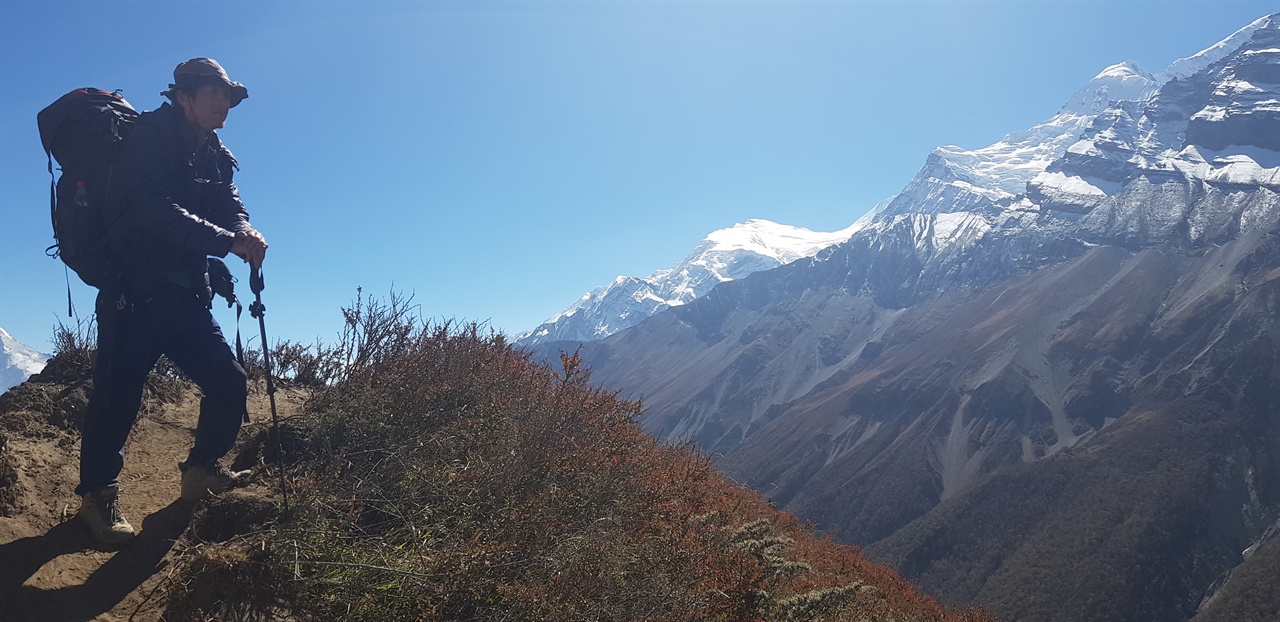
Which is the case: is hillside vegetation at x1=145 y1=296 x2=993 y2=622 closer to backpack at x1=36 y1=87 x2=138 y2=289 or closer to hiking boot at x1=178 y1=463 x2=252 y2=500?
hiking boot at x1=178 y1=463 x2=252 y2=500

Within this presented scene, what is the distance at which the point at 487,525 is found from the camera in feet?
12.1

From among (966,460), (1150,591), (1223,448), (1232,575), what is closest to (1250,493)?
(1223,448)

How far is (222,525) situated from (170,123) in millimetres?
2457

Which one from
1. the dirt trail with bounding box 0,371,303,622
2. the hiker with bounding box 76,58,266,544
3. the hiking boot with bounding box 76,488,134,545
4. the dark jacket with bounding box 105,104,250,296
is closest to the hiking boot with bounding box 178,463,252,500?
the hiker with bounding box 76,58,266,544

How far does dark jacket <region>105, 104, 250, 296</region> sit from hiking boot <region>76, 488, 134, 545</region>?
3.82ft

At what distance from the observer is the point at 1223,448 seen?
144m

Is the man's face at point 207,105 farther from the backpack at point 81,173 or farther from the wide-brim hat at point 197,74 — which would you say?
the backpack at point 81,173

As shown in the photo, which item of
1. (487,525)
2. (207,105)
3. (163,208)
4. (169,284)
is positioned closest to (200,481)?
(169,284)

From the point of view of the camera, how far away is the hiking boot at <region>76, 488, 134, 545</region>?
12.1ft

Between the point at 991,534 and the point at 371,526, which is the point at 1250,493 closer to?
the point at 991,534

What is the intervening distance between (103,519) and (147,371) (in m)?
0.86

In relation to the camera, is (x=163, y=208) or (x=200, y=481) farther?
(x=200, y=481)

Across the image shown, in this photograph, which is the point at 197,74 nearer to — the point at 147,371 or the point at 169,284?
the point at 169,284

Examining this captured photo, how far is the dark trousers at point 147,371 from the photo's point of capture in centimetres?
387
